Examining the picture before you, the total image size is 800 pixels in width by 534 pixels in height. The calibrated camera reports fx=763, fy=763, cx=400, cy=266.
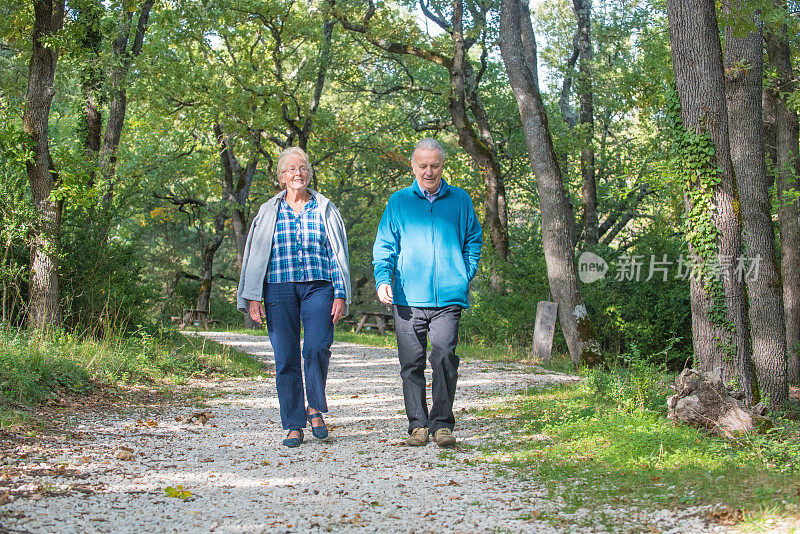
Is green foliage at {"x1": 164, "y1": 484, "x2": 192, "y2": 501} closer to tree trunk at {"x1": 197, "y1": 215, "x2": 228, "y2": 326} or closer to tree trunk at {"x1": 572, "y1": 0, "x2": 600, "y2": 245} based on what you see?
tree trunk at {"x1": 572, "y1": 0, "x2": 600, "y2": 245}

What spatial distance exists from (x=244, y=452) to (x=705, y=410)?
349 centimetres

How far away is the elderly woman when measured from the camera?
5906 mm

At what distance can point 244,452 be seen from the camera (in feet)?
18.8

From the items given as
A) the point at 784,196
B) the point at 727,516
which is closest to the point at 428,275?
the point at 727,516

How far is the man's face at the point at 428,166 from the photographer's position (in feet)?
18.8

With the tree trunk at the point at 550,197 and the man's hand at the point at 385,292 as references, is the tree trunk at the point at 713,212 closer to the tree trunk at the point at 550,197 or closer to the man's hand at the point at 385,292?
the man's hand at the point at 385,292

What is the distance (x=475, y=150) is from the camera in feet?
58.3

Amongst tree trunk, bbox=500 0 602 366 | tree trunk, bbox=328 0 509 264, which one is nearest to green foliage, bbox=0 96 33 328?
tree trunk, bbox=500 0 602 366

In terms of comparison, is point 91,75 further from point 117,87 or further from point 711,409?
point 711,409

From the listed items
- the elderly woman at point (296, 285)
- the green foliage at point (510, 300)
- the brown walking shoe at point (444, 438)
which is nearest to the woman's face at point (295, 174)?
the elderly woman at point (296, 285)

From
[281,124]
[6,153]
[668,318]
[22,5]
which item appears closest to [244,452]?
[6,153]

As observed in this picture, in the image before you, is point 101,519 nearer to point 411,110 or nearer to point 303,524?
point 303,524

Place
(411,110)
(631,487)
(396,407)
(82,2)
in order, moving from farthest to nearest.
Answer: (411,110)
(82,2)
(396,407)
(631,487)

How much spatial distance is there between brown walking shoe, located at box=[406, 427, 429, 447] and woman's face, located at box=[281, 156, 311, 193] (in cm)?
207
